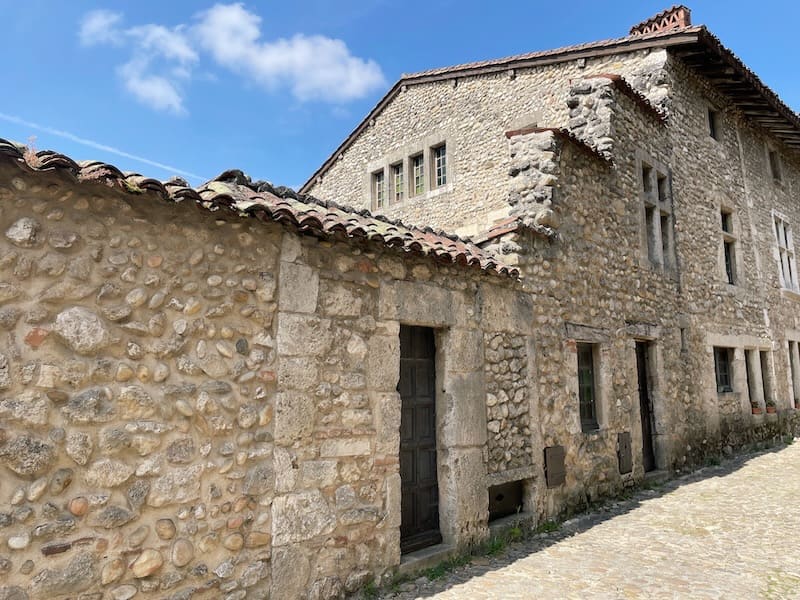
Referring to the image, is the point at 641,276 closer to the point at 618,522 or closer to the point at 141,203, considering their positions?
the point at 618,522

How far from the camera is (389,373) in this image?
14.3 ft

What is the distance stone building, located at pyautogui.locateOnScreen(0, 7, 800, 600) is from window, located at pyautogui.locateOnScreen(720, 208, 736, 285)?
5.79 ft

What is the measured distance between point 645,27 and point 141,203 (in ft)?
38.4

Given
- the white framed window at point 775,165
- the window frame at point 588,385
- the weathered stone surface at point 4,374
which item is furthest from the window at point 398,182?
the weathered stone surface at point 4,374

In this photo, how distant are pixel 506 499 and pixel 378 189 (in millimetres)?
8496

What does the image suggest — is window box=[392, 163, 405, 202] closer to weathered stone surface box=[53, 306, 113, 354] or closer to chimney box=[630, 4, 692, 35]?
chimney box=[630, 4, 692, 35]

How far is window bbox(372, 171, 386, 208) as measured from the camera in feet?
40.6

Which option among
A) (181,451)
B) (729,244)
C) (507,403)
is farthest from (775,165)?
(181,451)

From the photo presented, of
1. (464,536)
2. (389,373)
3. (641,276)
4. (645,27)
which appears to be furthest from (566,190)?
(645,27)

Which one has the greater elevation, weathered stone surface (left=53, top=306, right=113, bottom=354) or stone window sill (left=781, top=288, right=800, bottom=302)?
stone window sill (left=781, top=288, right=800, bottom=302)

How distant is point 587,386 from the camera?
702cm

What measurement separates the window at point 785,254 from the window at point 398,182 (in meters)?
8.85

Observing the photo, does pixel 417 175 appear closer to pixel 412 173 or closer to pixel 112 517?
pixel 412 173

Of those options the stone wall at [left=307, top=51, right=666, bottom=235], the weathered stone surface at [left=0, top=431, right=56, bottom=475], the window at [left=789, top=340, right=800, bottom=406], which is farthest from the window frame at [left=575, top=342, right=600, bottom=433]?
the window at [left=789, top=340, right=800, bottom=406]
